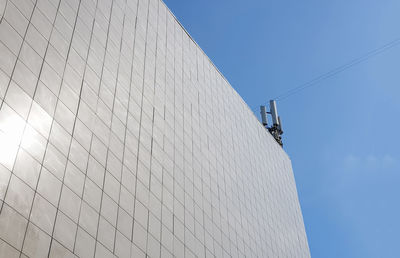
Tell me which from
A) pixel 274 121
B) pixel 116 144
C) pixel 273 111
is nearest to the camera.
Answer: pixel 116 144

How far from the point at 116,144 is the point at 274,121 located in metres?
35.7

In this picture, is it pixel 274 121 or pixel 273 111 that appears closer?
pixel 274 121

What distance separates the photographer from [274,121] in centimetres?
5378

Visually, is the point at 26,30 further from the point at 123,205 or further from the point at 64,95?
the point at 123,205

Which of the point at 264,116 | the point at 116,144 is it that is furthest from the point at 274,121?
the point at 116,144

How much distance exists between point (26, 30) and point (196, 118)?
14002mm

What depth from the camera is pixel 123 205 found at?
Answer: 61.9 ft

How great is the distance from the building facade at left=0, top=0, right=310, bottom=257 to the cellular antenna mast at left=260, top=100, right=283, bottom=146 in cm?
1652

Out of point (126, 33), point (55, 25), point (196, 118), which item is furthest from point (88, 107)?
point (196, 118)

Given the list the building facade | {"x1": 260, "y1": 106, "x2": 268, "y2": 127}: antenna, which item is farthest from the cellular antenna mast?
the building facade

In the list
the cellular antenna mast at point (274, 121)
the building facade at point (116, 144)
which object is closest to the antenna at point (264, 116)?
the cellular antenna mast at point (274, 121)

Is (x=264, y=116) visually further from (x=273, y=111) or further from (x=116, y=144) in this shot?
(x=116, y=144)

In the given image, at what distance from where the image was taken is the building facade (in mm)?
15125

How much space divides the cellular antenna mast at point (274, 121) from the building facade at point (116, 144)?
1652cm
